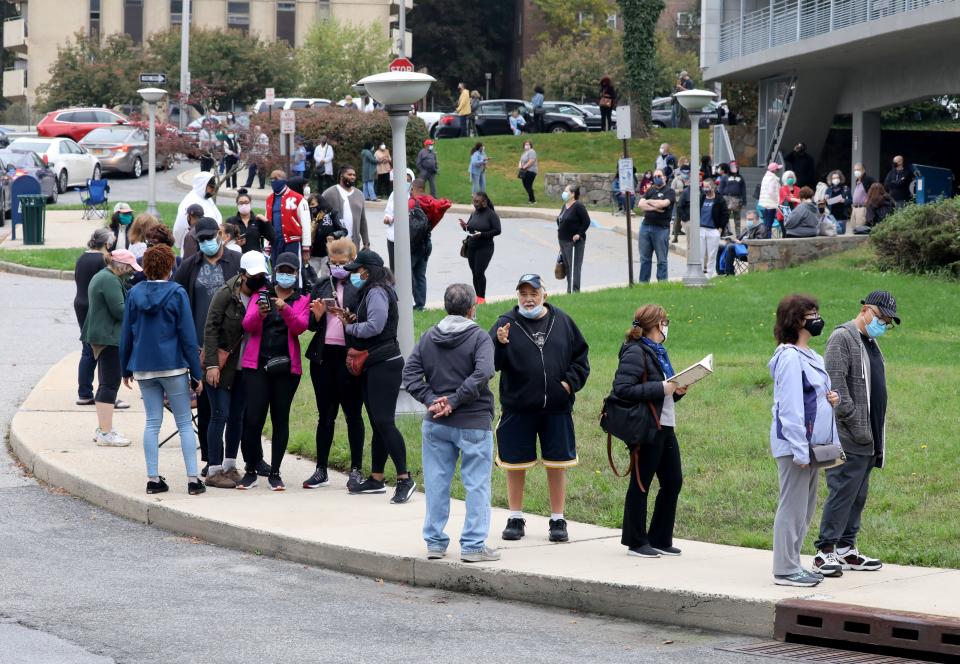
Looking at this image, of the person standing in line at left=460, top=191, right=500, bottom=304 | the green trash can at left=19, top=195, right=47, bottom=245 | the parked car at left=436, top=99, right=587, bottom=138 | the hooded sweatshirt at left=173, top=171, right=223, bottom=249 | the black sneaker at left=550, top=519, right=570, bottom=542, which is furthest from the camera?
the parked car at left=436, top=99, right=587, bottom=138

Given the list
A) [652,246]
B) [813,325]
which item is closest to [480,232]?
[652,246]

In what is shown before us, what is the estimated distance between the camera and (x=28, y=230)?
29.0 metres

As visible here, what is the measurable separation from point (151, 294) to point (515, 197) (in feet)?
101

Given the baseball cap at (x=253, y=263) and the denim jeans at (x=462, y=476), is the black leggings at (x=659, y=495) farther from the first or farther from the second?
the baseball cap at (x=253, y=263)

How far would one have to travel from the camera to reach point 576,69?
6669cm

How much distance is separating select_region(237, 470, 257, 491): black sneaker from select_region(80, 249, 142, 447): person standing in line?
186cm

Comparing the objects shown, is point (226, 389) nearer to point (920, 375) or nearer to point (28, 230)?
point (920, 375)

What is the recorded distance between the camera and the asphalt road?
291 inches

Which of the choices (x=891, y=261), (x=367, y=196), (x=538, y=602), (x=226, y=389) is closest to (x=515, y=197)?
(x=367, y=196)

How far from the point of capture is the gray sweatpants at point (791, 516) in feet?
27.9

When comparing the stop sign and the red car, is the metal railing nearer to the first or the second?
the stop sign

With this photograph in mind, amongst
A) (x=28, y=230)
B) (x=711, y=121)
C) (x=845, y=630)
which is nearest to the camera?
(x=845, y=630)

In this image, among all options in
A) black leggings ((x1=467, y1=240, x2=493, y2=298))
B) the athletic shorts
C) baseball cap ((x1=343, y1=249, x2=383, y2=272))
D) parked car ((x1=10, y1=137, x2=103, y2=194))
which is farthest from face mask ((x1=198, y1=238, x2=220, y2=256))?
parked car ((x1=10, y1=137, x2=103, y2=194))

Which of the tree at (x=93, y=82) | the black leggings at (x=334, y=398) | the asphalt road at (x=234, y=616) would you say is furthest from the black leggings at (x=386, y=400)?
the tree at (x=93, y=82)
